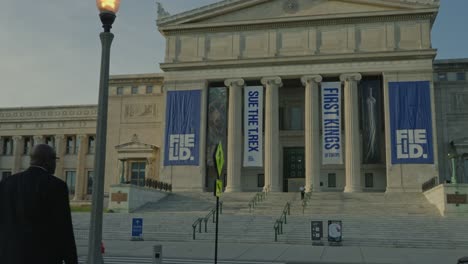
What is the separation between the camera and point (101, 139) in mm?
7988

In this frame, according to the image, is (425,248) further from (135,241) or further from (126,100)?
(126,100)

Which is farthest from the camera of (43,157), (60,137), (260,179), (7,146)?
(7,146)

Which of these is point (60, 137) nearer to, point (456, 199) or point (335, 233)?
point (335, 233)

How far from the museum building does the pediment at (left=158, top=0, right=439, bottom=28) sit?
93mm

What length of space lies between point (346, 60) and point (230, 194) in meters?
15.5

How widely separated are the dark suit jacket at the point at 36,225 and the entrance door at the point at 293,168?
1851 inches

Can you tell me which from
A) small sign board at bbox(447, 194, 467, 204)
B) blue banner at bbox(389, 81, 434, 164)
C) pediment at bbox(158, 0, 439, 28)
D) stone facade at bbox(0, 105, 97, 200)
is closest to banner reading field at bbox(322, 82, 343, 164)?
blue banner at bbox(389, 81, 434, 164)

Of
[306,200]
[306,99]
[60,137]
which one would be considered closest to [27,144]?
[60,137]

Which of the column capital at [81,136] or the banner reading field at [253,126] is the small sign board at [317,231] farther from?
the column capital at [81,136]

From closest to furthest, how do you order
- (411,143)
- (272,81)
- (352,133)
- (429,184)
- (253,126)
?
(429,184) → (411,143) → (352,133) → (253,126) → (272,81)

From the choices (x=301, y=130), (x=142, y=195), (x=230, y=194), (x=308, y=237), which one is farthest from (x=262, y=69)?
(x=308, y=237)

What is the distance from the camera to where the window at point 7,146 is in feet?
203

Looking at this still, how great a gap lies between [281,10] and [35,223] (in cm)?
4786

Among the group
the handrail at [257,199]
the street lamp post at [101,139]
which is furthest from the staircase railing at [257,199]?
the street lamp post at [101,139]
